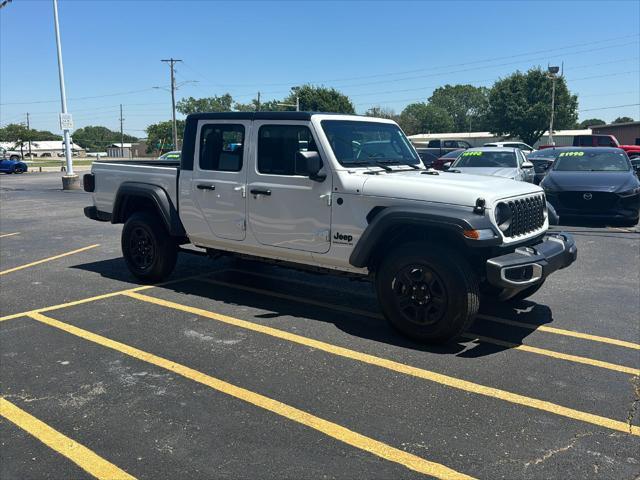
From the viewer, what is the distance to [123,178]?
23.2 feet

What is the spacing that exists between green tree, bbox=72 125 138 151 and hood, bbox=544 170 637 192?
173900 mm

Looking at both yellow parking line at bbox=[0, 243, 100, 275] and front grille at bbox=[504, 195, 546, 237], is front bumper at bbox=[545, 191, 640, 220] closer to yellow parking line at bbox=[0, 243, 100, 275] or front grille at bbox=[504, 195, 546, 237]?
front grille at bbox=[504, 195, 546, 237]

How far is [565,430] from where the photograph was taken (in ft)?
11.1

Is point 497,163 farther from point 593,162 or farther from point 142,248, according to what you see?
point 142,248

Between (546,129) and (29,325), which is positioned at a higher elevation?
(546,129)

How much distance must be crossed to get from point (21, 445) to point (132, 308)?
9.12 feet

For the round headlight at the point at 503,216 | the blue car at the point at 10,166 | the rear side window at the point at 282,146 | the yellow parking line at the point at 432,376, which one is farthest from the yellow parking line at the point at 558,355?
the blue car at the point at 10,166

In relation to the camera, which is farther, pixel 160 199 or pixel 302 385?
pixel 160 199

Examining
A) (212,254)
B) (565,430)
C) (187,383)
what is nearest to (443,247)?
(565,430)

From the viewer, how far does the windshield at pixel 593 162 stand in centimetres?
1218

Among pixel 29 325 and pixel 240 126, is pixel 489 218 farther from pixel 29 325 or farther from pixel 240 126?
pixel 29 325

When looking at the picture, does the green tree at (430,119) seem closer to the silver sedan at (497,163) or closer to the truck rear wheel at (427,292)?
the silver sedan at (497,163)

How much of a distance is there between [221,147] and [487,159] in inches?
368

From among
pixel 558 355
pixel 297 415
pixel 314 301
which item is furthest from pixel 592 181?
pixel 297 415
